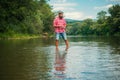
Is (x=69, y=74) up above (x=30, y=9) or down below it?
below

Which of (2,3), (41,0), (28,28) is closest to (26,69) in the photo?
(2,3)

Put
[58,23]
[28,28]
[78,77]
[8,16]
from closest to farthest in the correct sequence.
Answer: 1. [78,77]
2. [58,23]
3. [8,16]
4. [28,28]

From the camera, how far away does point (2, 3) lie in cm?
4631

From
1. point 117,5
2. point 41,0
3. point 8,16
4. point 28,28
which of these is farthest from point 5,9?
point 117,5

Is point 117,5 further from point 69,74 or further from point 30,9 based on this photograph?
point 69,74

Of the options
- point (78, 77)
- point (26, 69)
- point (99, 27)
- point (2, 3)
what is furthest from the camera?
point (99, 27)

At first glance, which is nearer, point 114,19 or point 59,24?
point 59,24

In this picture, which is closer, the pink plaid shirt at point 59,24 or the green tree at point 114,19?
the pink plaid shirt at point 59,24

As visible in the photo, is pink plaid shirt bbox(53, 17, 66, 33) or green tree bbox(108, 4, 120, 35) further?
green tree bbox(108, 4, 120, 35)

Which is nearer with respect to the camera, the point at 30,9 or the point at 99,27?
the point at 30,9

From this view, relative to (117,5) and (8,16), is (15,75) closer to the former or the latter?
(8,16)

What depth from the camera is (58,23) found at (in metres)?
20.0

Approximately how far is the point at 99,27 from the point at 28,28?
3426 inches

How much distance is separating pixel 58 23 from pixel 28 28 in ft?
216
